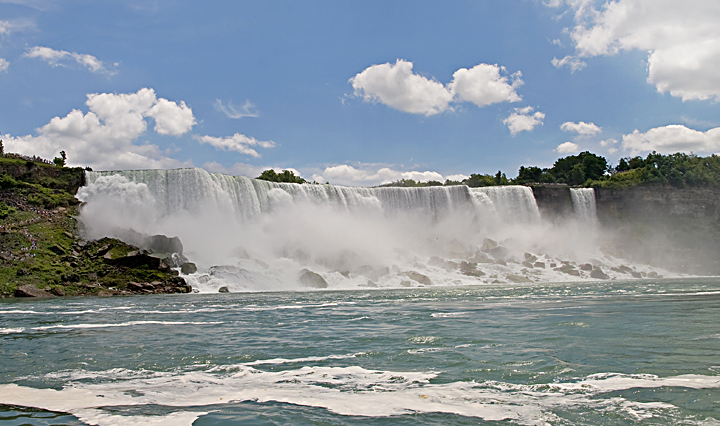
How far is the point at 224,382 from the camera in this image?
252 inches

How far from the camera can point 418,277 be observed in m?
37.3

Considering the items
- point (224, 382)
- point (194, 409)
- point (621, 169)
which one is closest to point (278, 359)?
point (224, 382)

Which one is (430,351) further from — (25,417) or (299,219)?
(299,219)

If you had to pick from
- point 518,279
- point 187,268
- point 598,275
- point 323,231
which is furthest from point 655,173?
point 187,268

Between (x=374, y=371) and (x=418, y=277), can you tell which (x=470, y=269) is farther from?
(x=374, y=371)

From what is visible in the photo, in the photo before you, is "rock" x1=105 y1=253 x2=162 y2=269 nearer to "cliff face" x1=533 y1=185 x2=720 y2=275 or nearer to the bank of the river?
the bank of the river

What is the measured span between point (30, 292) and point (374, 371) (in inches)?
1048

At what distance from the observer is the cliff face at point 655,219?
55.1 metres

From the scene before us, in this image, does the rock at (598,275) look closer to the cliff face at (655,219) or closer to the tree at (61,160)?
the cliff face at (655,219)

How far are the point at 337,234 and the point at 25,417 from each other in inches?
1553

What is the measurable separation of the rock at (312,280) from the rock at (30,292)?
1447 centimetres

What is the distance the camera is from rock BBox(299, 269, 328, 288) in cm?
3372

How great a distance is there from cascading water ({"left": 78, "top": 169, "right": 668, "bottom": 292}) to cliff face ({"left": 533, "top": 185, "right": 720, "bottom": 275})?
4.73m

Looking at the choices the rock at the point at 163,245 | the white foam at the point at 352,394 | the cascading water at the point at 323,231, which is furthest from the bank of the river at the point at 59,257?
the white foam at the point at 352,394
